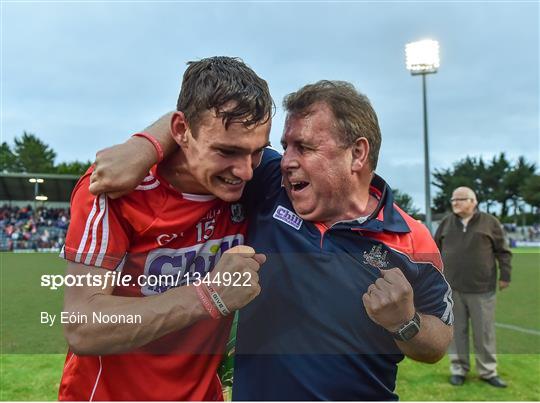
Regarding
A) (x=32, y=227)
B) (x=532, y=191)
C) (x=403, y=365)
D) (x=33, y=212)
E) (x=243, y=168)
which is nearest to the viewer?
(x=243, y=168)

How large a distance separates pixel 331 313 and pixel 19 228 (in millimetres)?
35863

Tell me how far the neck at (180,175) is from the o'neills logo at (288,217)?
34cm

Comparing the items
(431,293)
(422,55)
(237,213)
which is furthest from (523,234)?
(237,213)

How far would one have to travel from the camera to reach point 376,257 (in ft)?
6.74

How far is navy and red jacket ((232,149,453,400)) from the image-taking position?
2041mm

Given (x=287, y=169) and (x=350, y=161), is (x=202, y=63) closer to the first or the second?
(x=287, y=169)

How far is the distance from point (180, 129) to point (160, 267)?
54 cm

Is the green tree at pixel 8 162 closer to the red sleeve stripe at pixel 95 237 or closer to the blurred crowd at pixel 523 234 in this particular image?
the blurred crowd at pixel 523 234

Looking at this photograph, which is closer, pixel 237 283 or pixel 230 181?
pixel 237 283

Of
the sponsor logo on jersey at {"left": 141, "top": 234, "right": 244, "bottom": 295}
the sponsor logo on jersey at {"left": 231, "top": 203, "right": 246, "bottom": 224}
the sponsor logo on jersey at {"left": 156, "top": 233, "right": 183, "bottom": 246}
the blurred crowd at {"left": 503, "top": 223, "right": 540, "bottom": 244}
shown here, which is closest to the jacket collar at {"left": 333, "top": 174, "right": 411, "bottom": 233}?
the sponsor logo on jersey at {"left": 231, "top": 203, "right": 246, "bottom": 224}

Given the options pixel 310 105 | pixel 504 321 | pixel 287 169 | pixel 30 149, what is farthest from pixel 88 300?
pixel 30 149

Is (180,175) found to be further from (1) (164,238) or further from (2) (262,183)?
(2) (262,183)

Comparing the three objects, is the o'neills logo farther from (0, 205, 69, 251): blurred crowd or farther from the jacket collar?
(0, 205, 69, 251): blurred crowd

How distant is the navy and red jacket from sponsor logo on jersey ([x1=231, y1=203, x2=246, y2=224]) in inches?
5.5
